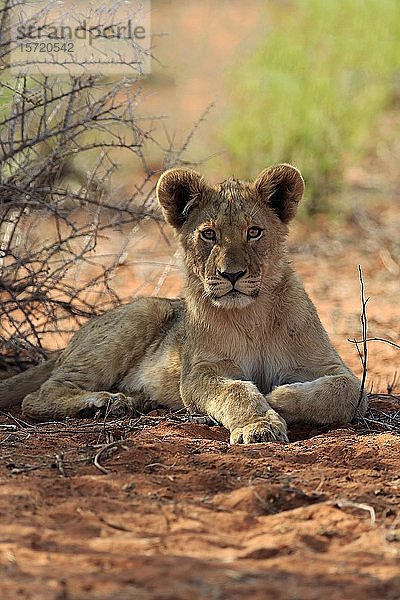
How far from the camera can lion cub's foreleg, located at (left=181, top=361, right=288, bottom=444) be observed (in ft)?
16.1

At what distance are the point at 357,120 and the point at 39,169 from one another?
7.56 m

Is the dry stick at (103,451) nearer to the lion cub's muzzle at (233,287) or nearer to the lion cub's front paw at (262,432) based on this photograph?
the lion cub's front paw at (262,432)

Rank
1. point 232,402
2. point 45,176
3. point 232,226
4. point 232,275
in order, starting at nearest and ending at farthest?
1. point 232,402
2. point 232,275
3. point 232,226
4. point 45,176

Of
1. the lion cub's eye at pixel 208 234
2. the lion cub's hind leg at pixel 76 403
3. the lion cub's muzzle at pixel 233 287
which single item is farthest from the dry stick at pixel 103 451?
the lion cub's eye at pixel 208 234

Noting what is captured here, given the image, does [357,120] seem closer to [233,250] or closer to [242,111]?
[242,111]

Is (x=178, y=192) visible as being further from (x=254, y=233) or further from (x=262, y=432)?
(x=262, y=432)

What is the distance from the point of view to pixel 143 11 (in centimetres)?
646

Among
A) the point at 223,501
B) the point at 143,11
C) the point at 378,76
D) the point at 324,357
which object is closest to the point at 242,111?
the point at 378,76

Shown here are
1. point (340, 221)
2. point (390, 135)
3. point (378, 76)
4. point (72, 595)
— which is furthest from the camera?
point (390, 135)

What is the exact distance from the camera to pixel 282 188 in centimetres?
572

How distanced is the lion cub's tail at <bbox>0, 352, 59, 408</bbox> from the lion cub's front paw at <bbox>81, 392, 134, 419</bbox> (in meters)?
0.63

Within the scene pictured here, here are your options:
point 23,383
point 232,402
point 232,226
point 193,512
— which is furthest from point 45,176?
point 193,512

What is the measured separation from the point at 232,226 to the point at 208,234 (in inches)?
5.8

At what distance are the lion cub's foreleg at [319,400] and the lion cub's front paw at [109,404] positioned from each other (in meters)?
0.88
